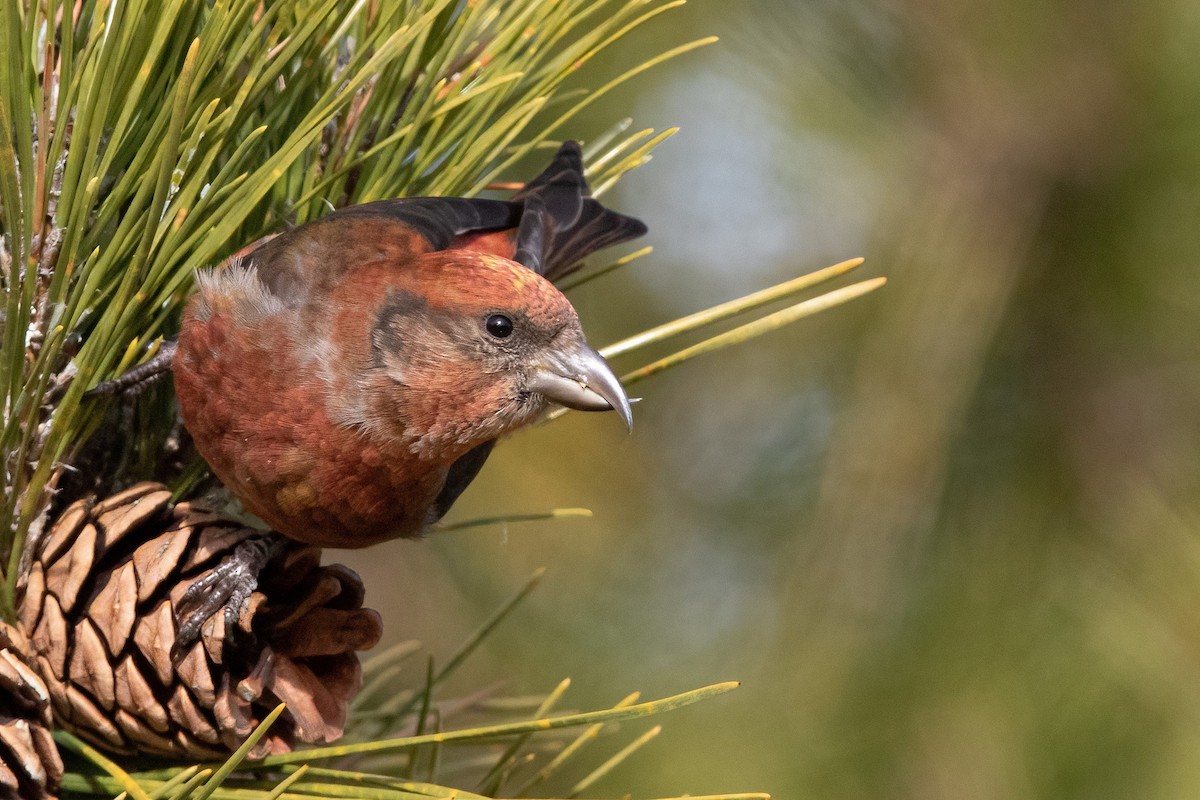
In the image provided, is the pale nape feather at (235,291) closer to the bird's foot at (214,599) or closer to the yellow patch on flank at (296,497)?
the yellow patch on flank at (296,497)

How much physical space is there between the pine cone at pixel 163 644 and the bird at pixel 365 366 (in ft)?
0.80

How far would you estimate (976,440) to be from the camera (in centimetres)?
226

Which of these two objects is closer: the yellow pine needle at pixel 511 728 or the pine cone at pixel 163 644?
the yellow pine needle at pixel 511 728

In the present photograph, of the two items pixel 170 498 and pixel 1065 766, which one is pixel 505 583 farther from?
pixel 170 498

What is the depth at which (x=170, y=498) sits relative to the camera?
4.33 ft

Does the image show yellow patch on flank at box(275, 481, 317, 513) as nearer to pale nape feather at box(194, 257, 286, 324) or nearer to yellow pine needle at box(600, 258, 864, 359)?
pale nape feather at box(194, 257, 286, 324)

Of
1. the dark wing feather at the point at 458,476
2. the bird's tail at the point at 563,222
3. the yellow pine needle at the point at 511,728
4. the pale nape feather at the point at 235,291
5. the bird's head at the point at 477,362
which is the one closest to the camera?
the yellow pine needle at the point at 511,728

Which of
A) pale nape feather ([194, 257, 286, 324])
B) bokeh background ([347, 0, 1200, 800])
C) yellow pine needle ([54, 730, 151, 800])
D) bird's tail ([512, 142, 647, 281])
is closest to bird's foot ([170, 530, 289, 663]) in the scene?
yellow pine needle ([54, 730, 151, 800])

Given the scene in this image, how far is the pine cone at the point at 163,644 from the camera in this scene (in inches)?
46.4

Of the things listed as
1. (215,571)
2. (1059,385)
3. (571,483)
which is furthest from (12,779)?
(571,483)

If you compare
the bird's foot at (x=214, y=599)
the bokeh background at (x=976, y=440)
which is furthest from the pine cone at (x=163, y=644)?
the bokeh background at (x=976, y=440)

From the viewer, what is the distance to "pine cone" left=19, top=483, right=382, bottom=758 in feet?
3.87

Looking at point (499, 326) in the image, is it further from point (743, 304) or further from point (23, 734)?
point (23, 734)

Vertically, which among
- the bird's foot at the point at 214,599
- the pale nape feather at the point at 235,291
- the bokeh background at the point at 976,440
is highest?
the pale nape feather at the point at 235,291
